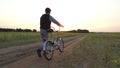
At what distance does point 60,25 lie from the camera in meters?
12.2

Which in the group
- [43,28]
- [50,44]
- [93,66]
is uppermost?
[43,28]

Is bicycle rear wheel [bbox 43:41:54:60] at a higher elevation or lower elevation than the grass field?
higher

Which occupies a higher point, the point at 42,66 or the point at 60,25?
the point at 60,25

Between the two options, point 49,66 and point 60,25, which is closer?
point 49,66

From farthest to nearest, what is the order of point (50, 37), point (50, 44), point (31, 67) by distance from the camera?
point (50, 37) → point (50, 44) → point (31, 67)

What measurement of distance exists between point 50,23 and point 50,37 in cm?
101

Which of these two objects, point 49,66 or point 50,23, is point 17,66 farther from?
point 50,23

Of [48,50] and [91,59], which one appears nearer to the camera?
[48,50]

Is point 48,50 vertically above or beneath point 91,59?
above

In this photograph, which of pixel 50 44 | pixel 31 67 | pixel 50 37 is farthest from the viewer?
pixel 50 37

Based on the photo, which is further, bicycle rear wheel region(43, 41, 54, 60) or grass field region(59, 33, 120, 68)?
bicycle rear wheel region(43, 41, 54, 60)

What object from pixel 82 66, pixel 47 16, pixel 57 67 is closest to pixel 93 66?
pixel 82 66

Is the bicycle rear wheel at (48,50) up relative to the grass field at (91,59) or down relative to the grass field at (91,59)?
up

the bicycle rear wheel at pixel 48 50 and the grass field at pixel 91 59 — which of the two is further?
the bicycle rear wheel at pixel 48 50
